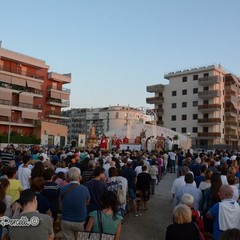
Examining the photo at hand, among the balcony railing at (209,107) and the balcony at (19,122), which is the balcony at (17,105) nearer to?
the balcony at (19,122)

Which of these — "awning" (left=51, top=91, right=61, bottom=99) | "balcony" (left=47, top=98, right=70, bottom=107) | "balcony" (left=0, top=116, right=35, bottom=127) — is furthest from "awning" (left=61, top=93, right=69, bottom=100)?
"balcony" (left=0, top=116, right=35, bottom=127)

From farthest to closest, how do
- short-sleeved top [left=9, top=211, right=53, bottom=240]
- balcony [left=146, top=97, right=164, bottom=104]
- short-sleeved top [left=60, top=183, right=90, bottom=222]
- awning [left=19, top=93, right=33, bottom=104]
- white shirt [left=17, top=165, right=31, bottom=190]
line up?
balcony [left=146, top=97, right=164, bottom=104]
awning [left=19, top=93, right=33, bottom=104]
white shirt [left=17, top=165, right=31, bottom=190]
short-sleeved top [left=60, top=183, right=90, bottom=222]
short-sleeved top [left=9, top=211, right=53, bottom=240]

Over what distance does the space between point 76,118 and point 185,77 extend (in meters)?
83.1

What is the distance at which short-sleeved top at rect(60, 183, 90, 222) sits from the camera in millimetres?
5906

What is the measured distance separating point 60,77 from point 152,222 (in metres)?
55.6

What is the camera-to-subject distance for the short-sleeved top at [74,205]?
5.91m

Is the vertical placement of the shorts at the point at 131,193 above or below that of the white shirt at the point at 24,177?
below

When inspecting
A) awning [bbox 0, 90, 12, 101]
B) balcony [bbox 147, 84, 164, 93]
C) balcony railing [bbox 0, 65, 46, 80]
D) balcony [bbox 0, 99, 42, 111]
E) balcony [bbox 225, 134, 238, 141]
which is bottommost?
balcony [bbox 225, 134, 238, 141]

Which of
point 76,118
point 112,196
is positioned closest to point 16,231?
point 112,196

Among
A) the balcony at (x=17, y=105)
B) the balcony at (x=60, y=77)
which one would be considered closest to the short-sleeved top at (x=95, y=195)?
the balcony at (x=17, y=105)

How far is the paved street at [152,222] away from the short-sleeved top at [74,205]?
2.90 meters

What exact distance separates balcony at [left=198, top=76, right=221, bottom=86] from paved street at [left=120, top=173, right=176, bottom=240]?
51231 mm

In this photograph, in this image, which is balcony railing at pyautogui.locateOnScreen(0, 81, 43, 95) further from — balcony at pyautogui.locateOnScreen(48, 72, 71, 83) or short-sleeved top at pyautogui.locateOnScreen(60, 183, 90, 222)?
short-sleeved top at pyautogui.locateOnScreen(60, 183, 90, 222)

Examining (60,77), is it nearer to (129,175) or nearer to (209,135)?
(209,135)
